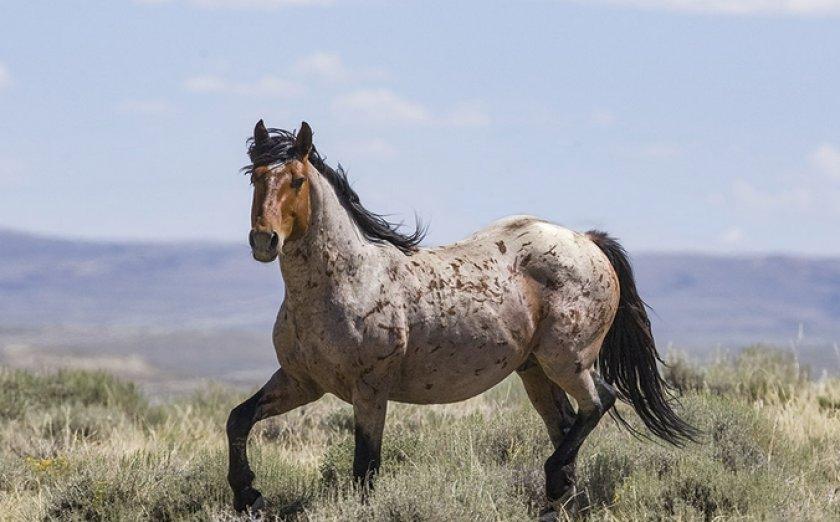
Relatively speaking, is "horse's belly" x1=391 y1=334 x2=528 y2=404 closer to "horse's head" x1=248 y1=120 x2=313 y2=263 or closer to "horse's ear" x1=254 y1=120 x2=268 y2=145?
"horse's head" x1=248 y1=120 x2=313 y2=263

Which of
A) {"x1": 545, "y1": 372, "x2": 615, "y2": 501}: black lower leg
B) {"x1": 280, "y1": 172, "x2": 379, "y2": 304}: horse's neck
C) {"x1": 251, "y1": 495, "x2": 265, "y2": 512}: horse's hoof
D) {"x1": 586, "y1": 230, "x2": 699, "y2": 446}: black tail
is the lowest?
{"x1": 251, "y1": 495, "x2": 265, "y2": 512}: horse's hoof

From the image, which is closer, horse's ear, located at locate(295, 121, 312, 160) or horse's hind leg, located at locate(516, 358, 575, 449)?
horse's ear, located at locate(295, 121, 312, 160)

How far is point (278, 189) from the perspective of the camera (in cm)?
765

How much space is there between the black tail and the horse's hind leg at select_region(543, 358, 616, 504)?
663 millimetres

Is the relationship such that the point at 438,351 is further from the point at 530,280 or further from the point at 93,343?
the point at 93,343

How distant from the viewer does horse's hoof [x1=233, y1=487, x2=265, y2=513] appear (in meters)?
8.32

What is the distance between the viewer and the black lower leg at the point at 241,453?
8188 mm

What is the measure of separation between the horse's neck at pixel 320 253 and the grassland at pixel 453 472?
1.15 meters

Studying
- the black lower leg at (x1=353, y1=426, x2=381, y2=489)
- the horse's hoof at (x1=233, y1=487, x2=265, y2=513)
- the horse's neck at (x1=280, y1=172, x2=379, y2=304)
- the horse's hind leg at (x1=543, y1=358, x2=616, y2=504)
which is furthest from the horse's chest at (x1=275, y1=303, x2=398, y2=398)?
the horse's hind leg at (x1=543, y1=358, x2=616, y2=504)

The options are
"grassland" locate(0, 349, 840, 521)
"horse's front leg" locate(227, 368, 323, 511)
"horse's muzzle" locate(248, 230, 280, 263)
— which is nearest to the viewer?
"horse's muzzle" locate(248, 230, 280, 263)

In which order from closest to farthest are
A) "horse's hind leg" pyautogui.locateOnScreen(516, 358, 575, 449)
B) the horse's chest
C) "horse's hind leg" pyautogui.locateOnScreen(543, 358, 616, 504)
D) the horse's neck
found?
the horse's chest
the horse's neck
"horse's hind leg" pyautogui.locateOnScreen(543, 358, 616, 504)
"horse's hind leg" pyautogui.locateOnScreen(516, 358, 575, 449)

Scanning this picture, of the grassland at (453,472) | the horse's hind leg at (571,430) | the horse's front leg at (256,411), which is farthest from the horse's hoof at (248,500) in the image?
the horse's hind leg at (571,430)

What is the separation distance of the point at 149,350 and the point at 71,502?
11243 cm

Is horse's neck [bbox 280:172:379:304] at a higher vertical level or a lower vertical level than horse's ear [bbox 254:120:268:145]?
lower
